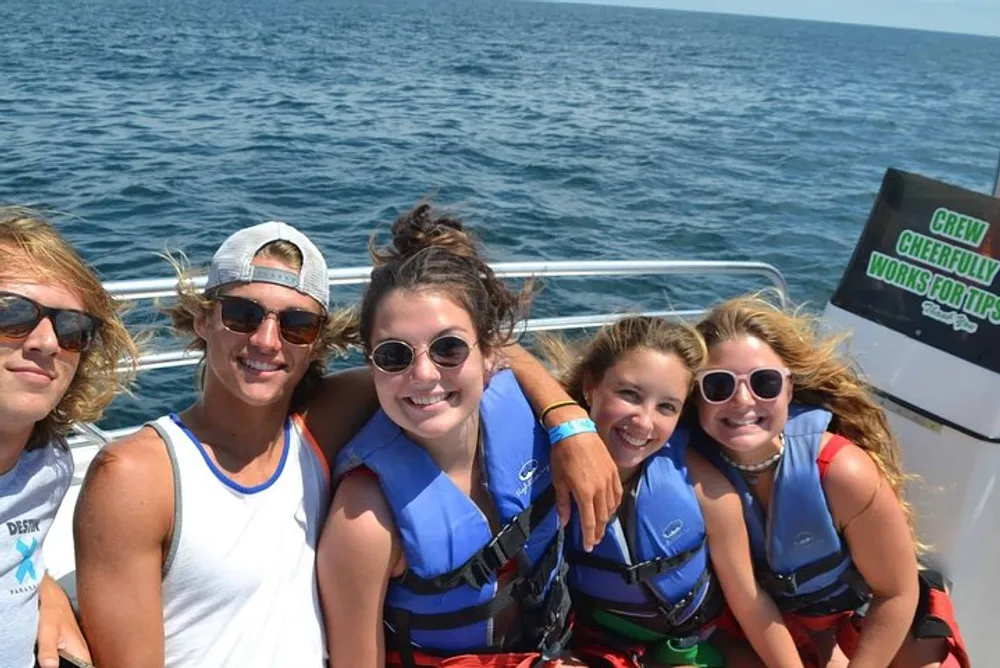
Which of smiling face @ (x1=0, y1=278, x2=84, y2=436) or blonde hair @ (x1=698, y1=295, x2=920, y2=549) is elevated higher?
smiling face @ (x1=0, y1=278, x2=84, y2=436)

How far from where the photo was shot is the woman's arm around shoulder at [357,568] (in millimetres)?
2244

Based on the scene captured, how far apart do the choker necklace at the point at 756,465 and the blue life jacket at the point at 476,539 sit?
1.96 feet

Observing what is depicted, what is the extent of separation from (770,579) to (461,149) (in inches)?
657

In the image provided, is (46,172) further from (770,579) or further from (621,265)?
(770,579)

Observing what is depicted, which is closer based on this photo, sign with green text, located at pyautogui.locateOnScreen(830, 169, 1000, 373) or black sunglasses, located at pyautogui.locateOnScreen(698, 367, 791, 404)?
black sunglasses, located at pyautogui.locateOnScreen(698, 367, 791, 404)

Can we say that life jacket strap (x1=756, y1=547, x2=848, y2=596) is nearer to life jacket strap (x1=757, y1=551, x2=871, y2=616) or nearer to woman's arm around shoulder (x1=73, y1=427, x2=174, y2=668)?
life jacket strap (x1=757, y1=551, x2=871, y2=616)

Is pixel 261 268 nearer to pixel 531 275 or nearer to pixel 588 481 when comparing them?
pixel 588 481

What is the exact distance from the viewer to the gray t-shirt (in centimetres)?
191

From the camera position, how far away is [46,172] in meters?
13.6

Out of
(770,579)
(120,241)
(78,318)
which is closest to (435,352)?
(78,318)

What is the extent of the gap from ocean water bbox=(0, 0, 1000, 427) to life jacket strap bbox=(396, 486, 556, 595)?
1283 millimetres

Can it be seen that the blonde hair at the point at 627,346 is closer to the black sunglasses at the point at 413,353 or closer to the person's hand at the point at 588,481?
the person's hand at the point at 588,481

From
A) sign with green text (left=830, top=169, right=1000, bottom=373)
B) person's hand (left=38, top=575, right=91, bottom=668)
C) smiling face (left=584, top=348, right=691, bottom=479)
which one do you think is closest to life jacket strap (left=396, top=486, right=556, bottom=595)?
smiling face (left=584, top=348, right=691, bottom=479)

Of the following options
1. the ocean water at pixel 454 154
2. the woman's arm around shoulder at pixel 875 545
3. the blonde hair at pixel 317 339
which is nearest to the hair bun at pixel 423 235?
the blonde hair at pixel 317 339
